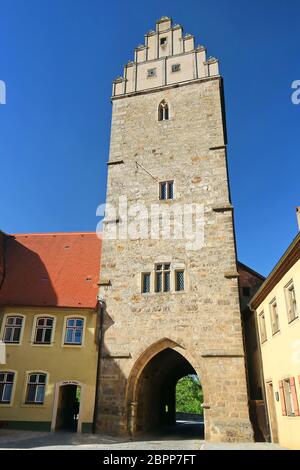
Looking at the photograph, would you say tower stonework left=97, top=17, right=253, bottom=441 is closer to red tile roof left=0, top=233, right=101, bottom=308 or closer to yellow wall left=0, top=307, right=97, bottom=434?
yellow wall left=0, top=307, right=97, bottom=434

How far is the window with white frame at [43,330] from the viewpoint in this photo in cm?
1511

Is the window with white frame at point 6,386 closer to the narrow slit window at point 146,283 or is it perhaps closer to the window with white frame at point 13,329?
the window with white frame at point 13,329

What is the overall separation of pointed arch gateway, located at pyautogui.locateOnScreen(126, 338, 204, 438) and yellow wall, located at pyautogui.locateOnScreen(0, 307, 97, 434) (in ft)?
4.97

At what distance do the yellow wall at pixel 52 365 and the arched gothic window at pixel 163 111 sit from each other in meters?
10.1

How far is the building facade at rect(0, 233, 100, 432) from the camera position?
46.3 feet

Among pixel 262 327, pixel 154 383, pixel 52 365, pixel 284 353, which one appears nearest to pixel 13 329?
pixel 52 365

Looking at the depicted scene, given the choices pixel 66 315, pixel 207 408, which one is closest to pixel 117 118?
pixel 66 315

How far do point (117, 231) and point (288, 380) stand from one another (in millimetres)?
9229

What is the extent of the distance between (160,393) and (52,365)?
7.48 metres

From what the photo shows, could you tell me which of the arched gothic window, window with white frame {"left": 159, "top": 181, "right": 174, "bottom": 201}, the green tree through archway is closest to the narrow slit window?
window with white frame {"left": 159, "top": 181, "right": 174, "bottom": 201}

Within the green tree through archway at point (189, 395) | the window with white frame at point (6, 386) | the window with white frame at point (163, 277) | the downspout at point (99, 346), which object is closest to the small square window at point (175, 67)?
the window with white frame at point (163, 277)
